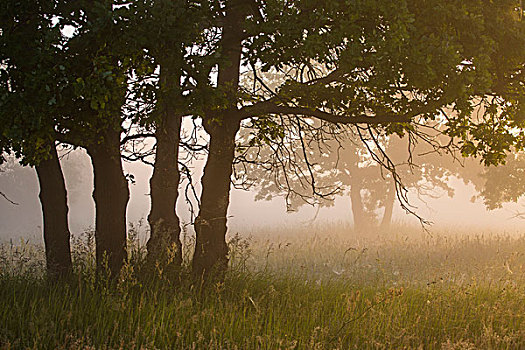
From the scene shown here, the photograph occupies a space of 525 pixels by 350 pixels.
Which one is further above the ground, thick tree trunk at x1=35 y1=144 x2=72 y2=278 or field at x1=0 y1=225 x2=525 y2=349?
thick tree trunk at x1=35 y1=144 x2=72 y2=278

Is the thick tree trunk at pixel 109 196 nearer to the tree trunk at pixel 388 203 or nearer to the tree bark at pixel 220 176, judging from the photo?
the tree bark at pixel 220 176

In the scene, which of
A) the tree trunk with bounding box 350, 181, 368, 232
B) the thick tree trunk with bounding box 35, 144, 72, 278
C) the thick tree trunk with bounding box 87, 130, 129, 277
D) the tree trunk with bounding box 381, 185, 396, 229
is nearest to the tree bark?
the thick tree trunk with bounding box 87, 130, 129, 277

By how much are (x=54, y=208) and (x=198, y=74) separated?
3637 millimetres

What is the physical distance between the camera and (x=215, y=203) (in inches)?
330

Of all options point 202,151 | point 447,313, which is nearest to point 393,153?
point 202,151

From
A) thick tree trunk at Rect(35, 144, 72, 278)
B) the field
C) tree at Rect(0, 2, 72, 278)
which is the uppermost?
tree at Rect(0, 2, 72, 278)

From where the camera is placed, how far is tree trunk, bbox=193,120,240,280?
8109 mm

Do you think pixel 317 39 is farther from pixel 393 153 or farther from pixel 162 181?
pixel 393 153

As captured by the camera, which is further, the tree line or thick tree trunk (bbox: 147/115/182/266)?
thick tree trunk (bbox: 147/115/182/266)

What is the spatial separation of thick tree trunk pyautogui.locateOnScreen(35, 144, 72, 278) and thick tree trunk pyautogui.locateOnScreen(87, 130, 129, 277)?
0.63 meters

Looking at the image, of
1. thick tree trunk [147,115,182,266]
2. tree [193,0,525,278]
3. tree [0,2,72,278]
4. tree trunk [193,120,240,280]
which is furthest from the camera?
tree trunk [193,120,240,280]

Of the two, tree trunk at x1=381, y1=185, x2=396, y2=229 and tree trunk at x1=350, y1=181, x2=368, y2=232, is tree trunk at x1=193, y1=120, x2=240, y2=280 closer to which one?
tree trunk at x1=350, y1=181, x2=368, y2=232

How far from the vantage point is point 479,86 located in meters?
6.46

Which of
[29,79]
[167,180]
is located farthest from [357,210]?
[29,79]
